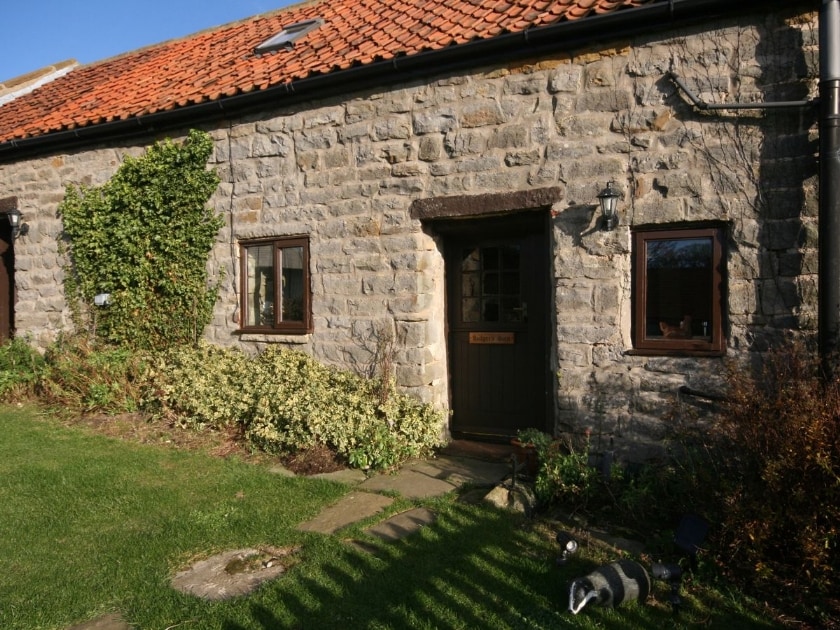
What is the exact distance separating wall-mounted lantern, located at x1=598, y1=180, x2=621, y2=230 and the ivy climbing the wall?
4.75 metres

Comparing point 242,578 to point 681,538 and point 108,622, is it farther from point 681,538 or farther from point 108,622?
point 681,538

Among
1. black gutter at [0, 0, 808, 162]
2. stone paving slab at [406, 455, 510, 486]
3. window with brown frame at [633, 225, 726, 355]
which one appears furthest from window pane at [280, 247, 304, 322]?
window with brown frame at [633, 225, 726, 355]

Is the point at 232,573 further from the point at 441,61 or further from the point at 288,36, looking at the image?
the point at 288,36

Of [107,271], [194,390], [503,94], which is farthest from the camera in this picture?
[107,271]

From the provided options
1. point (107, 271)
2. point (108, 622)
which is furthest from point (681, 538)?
point (107, 271)

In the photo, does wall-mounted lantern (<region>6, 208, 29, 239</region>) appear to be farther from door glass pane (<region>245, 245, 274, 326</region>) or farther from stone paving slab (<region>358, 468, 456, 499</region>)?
stone paving slab (<region>358, 468, 456, 499</region>)

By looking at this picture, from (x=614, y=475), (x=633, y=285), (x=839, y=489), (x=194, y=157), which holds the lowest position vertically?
(x=614, y=475)

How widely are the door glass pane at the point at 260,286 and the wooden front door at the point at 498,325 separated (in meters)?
2.30

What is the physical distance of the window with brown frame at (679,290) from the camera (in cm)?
509

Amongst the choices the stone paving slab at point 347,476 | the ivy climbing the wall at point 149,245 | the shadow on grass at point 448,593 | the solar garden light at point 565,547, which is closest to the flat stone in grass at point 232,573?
the shadow on grass at point 448,593

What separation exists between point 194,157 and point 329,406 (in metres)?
→ 3.86

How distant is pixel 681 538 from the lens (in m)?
3.76

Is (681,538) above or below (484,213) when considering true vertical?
below

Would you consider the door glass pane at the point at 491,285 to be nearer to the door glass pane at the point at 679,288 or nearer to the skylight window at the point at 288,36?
the door glass pane at the point at 679,288
